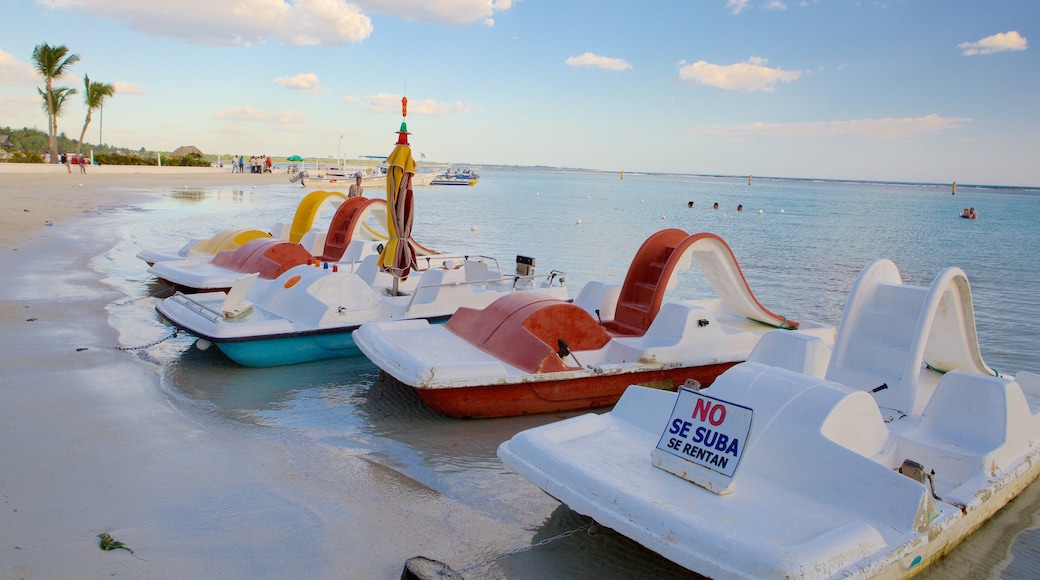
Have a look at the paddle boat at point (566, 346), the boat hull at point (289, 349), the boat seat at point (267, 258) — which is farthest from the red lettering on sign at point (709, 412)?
the boat seat at point (267, 258)

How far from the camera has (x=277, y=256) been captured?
10.2 meters

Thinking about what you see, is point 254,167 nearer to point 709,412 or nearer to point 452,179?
point 452,179

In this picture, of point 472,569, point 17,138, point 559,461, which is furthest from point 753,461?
point 17,138

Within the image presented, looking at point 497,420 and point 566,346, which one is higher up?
point 566,346

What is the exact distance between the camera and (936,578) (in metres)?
4.19

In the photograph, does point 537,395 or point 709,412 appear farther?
point 537,395

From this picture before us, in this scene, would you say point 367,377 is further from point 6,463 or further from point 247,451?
point 6,463

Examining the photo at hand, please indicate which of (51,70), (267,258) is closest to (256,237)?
(267,258)

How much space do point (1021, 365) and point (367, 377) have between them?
906 centimetres

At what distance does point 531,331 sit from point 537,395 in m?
0.58

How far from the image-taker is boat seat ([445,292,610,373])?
6.59 m

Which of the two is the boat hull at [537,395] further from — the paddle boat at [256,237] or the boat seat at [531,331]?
the paddle boat at [256,237]

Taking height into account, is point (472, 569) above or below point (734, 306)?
below

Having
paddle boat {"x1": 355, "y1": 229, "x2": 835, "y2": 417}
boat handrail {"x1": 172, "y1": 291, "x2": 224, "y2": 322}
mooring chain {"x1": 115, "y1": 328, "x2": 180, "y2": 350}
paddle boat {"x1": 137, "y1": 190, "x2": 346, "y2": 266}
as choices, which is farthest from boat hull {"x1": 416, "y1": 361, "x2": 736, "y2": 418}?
paddle boat {"x1": 137, "y1": 190, "x2": 346, "y2": 266}
